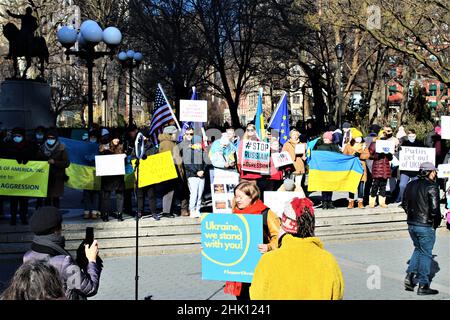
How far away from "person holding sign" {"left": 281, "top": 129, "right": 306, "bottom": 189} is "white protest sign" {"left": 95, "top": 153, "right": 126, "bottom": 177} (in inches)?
139

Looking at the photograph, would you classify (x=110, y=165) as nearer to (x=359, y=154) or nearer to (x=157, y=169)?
(x=157, y=169)

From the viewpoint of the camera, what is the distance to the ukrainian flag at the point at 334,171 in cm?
1544

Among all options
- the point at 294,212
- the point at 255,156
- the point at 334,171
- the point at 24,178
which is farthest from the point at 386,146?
the point at 294,212

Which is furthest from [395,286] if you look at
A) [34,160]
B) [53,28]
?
[53,28]

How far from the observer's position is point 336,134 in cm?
1959

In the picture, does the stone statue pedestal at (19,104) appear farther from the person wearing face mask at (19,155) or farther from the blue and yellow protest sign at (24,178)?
the blue and yellow protest sign at (24,178)

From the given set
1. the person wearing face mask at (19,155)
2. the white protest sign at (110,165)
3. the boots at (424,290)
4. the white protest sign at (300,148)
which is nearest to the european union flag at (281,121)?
the white protest sign at (300,148)

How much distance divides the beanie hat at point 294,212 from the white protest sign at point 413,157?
1098cm

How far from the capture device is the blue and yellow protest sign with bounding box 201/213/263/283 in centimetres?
671

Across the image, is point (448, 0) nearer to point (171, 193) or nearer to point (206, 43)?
point (171, 193)

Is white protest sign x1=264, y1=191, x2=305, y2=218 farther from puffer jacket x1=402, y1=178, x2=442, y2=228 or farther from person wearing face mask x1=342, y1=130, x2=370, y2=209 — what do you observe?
person wearing face mask x1=342, y1=130, x2=370, y2=209

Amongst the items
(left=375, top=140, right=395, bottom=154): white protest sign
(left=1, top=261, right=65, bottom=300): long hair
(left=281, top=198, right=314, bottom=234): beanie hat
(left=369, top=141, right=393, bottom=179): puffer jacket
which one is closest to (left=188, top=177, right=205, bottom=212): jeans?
(left=369, top=141, right=393, bottom=179): puffer jacket
